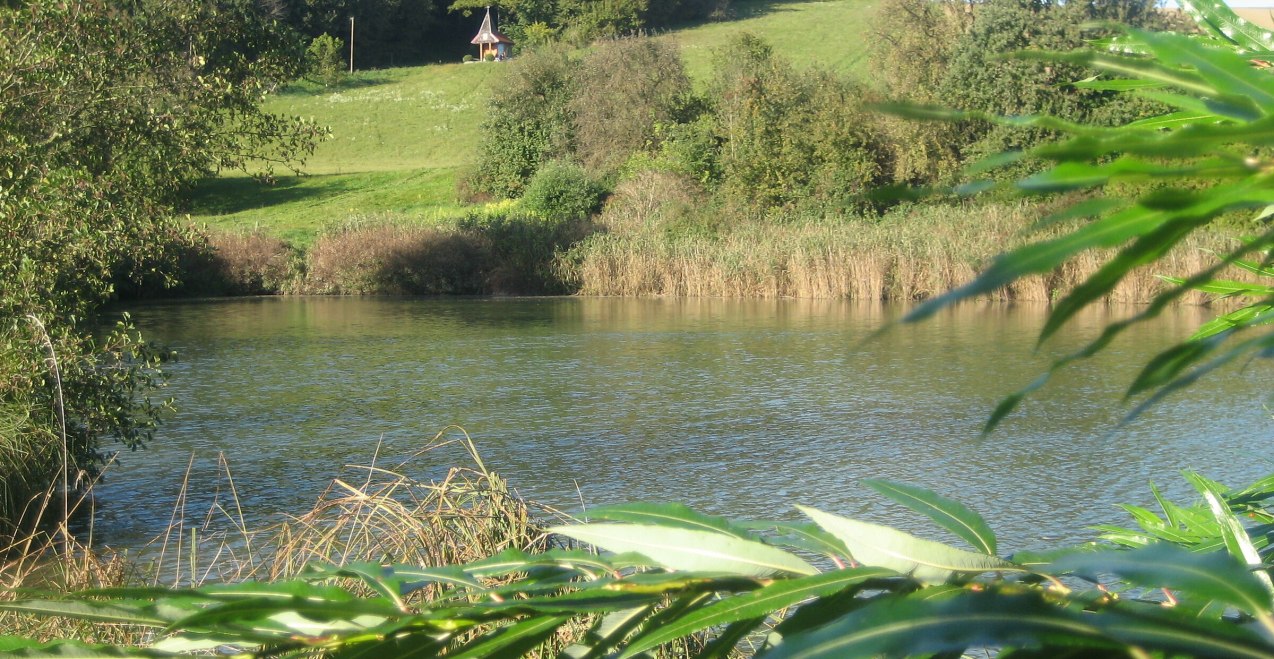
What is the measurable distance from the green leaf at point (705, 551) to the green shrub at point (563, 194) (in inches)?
920

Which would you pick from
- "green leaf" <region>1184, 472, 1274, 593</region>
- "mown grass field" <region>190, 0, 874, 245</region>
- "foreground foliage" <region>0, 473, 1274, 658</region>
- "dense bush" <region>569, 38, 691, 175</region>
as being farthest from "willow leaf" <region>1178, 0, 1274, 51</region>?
"dense bush" <region>569, 38, 691, 175</region>

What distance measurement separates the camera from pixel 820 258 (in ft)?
57.8

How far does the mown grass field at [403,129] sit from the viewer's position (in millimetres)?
28672

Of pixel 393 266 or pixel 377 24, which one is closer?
pixel 393 266

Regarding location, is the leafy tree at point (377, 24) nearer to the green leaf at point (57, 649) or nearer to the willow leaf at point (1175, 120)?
the willow leaf at point (1175, 120)

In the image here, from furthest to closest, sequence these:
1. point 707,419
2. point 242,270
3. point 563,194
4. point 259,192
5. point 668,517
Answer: point 259,192 → point 563,194 → point 242,270 → point 707,419 → point 668,517

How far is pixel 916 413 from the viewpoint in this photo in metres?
8.62

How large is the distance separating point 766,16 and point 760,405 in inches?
1797

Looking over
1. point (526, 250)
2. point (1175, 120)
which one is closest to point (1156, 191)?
point (1175, 120)

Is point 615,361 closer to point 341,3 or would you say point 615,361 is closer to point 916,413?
point 916,413

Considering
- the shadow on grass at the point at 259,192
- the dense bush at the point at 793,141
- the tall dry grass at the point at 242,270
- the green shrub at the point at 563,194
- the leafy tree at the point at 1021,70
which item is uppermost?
the leafy tree at the point at 1021,70

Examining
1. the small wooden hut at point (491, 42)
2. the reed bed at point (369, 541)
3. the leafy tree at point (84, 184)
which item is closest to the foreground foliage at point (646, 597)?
the reed bed at point (369, 541)

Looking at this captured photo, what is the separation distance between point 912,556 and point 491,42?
53.7 m

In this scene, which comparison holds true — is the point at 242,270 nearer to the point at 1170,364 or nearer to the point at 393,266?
the point at 393,266
